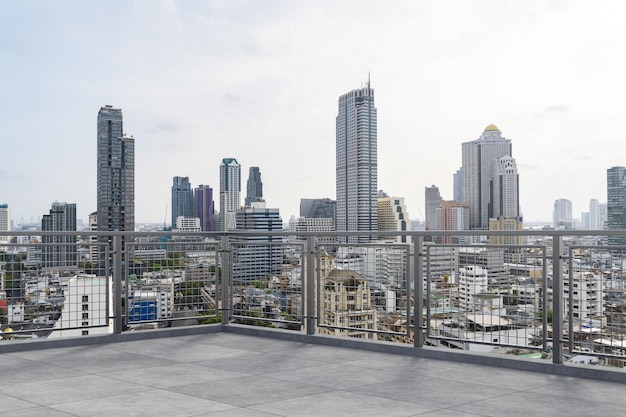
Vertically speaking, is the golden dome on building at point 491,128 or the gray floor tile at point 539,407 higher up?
the golden dome on building at point 491,128

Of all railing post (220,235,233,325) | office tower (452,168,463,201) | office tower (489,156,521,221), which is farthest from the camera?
office tower (452,168,463,201)

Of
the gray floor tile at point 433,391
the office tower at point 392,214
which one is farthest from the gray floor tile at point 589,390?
the office tower at point 392,214

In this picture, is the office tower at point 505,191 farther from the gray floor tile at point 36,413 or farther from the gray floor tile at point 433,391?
the gray floor tile at point 36,413

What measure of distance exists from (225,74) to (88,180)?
24.2 meters

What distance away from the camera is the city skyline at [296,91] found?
47750 millimetres

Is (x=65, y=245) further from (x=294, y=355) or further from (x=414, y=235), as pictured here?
(x=414, y=235)

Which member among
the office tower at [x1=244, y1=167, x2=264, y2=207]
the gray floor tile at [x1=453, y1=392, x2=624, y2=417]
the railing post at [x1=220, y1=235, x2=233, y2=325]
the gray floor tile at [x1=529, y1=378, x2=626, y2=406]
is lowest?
the gray floor tile at [x1=529, y1=378, x2=626, y2=406]

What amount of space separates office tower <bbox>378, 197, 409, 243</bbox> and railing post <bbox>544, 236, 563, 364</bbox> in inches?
2540

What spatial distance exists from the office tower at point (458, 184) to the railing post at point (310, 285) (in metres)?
70.0

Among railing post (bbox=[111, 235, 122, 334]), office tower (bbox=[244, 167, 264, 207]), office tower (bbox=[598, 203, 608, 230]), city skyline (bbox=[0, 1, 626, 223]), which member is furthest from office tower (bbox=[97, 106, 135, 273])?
railing post (bbox=[111, 235, 122, 334])

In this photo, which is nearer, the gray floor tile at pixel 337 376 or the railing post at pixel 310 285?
the gray floor tile at pixel 337 376

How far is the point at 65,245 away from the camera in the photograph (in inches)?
282

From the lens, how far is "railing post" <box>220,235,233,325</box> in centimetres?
819

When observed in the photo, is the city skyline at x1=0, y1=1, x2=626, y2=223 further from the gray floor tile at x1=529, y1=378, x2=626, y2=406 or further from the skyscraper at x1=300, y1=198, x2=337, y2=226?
the gray floor tile at x1=529, y1=378, x2=626, y2=406
